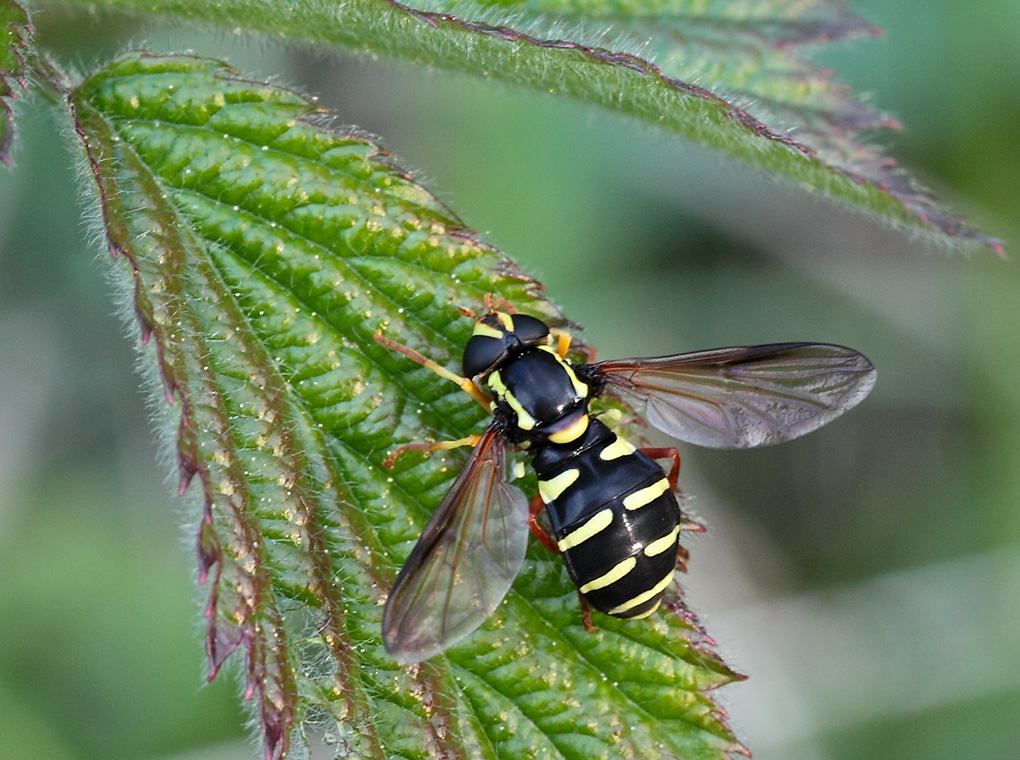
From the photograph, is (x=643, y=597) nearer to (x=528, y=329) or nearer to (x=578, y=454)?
(x=578, y=454)

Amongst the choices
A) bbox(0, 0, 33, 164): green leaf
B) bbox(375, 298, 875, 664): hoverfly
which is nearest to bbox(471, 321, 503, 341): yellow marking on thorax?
bbox(375, 298, 875, 664): hoverfly

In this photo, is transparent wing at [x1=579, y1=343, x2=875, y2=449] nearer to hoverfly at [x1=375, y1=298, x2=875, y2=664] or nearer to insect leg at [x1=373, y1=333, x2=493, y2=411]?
hoverfly at [x1=375, y1=298, x2=875, y2=664]

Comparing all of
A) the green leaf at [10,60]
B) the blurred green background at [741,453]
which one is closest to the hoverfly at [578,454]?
the green leaf at [10,60]

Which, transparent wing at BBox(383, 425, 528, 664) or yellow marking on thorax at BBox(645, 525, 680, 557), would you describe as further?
yellow marking on thorax at BBox(645, 525, 680, 557)

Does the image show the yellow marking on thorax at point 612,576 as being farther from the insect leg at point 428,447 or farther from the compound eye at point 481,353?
the compound eye at point 481,353

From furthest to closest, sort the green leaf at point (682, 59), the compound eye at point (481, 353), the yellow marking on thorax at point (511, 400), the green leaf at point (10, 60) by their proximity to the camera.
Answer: the yellow marking on thorax at point (511, 400), the compound eye at point (481, 353), the green leaf at point (682, 59), the green leaf at point (10, 60)
